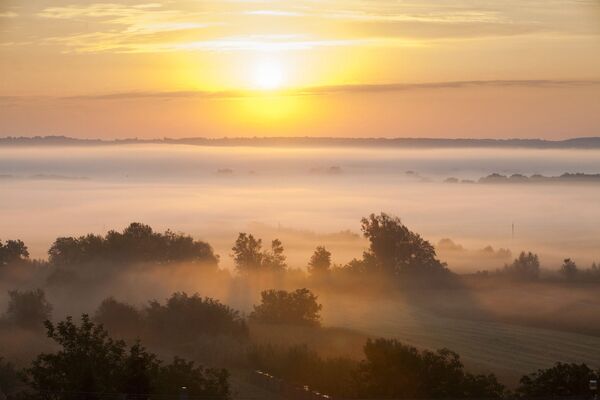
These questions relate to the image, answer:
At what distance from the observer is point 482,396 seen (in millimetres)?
26172

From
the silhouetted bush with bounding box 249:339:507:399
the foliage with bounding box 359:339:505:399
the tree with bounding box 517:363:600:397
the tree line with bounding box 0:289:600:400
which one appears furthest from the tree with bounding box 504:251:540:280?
the tree with bounding box 517:363:600:397

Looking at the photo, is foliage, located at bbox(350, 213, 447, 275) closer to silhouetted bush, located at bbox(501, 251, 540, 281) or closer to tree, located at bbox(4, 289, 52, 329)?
silhouetted bush, located at bbox(501, 251, 540, 281)

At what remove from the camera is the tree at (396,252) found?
78562 mm

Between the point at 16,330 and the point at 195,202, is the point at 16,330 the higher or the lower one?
the lower one

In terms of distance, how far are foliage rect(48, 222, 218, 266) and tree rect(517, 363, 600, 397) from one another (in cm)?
4880

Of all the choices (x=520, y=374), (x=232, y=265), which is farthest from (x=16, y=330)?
(x=232, y=265)

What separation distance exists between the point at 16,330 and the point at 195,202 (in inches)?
5258

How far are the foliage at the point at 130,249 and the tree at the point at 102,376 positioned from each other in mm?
46630

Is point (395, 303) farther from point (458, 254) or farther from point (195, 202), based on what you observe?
point (195, 202)

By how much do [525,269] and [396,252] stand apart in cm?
822

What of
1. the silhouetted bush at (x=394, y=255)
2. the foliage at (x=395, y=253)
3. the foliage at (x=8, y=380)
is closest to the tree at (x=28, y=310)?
the foliage at (x=8, y=380)

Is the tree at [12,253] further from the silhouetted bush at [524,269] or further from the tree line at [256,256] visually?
the silhouetted bush at [524,269]

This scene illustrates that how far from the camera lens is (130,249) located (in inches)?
2968

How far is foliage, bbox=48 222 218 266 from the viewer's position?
7394cm
